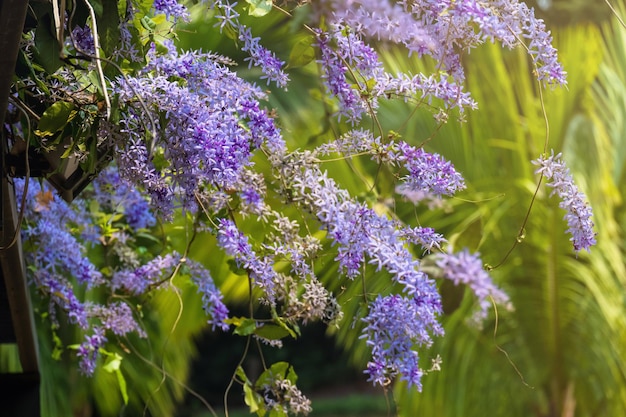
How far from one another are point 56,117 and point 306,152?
0.45 meters

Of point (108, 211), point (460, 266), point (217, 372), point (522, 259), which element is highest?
point (217, 372)

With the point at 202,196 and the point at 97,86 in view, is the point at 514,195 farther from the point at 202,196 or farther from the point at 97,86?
the point at 97,86

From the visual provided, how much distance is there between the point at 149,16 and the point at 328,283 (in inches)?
96.2

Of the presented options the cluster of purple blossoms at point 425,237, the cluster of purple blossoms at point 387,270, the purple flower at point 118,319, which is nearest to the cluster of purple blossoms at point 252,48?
the cluster of purple blossoms at point 387,270

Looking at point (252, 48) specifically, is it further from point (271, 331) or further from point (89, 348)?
point (89, 348)

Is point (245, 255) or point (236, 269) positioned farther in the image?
point (236, 269)

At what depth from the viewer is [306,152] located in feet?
5.19

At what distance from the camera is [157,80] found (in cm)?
126

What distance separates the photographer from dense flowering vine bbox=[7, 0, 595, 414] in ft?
4.18

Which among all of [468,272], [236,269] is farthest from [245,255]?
[468,272]

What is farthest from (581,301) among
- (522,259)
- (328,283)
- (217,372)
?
(217,372)

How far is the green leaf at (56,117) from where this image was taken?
1.29 meters

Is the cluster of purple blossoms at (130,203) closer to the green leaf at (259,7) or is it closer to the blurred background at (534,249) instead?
the green leaf at (259,7)

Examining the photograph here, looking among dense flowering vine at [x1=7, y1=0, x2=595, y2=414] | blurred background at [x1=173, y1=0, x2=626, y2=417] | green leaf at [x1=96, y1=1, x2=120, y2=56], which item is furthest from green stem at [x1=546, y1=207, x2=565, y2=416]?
green leaf at [x1=96, y1=1, x2=120, y2=56]
